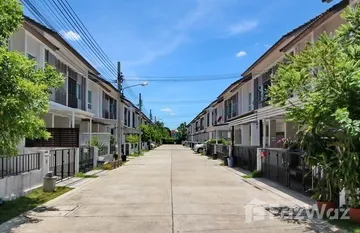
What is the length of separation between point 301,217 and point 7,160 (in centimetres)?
842

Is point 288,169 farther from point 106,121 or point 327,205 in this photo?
point 106,121

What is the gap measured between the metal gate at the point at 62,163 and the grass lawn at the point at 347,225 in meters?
11.8

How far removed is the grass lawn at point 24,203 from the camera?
10110 millimetres

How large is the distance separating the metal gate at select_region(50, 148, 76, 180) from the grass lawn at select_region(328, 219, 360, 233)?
38.7ft

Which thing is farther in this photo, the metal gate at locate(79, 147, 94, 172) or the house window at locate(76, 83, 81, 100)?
the house window at locate(76, 83, 81, 100)

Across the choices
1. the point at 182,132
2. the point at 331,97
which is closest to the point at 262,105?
the point at 331,97

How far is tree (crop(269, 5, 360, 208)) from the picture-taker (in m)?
8.58

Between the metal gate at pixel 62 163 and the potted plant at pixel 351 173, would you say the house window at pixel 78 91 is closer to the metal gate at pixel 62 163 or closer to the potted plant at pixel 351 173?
the metal gate at pixel 62 163

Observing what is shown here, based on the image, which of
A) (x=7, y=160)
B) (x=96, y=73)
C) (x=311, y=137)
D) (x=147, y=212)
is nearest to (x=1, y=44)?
(x=7, y=160)

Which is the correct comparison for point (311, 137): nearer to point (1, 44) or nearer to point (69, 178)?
point (1, 44)

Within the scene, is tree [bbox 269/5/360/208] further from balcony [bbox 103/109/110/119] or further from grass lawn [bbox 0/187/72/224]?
balcony [bbox 103/109/110/119]

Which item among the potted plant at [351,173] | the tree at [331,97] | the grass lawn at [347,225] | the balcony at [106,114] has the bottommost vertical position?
the grass lawn at [347,225]

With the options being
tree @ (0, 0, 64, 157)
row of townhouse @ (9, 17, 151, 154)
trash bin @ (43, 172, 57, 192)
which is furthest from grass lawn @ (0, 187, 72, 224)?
row of townhouse @ (9, 17, 151, 154)
